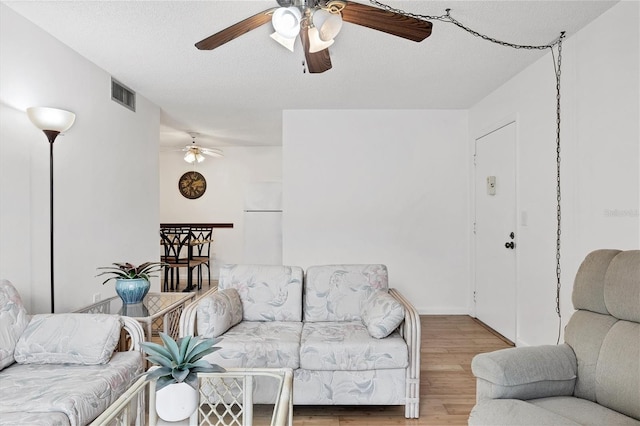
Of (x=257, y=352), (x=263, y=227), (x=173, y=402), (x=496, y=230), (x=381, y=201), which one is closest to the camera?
(x=173, y=402)

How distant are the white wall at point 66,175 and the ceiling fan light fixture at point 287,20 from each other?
5.90ft

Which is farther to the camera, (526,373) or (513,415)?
(526,373)

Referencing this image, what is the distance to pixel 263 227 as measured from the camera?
19.1ft

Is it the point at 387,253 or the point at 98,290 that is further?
the point at 387,253

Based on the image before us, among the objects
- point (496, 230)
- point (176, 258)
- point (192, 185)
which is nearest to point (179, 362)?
point (496, 230)

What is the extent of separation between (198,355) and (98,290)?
242 centimetres

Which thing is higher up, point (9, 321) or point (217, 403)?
point (9, 321)

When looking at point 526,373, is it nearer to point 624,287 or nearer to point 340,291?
point 624,287

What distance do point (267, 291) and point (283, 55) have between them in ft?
5.99

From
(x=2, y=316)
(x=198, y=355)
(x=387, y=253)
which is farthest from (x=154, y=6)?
(x=387, y=253)

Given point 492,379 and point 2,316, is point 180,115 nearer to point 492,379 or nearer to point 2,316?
point 2,316

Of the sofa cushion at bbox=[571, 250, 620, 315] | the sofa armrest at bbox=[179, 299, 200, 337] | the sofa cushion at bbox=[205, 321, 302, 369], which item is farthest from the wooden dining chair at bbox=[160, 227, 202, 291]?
the sofa cushion at bbox=[571, 250, 620, 315]

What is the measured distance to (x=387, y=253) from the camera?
484 centimetres

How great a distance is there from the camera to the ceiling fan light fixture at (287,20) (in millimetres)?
1840
